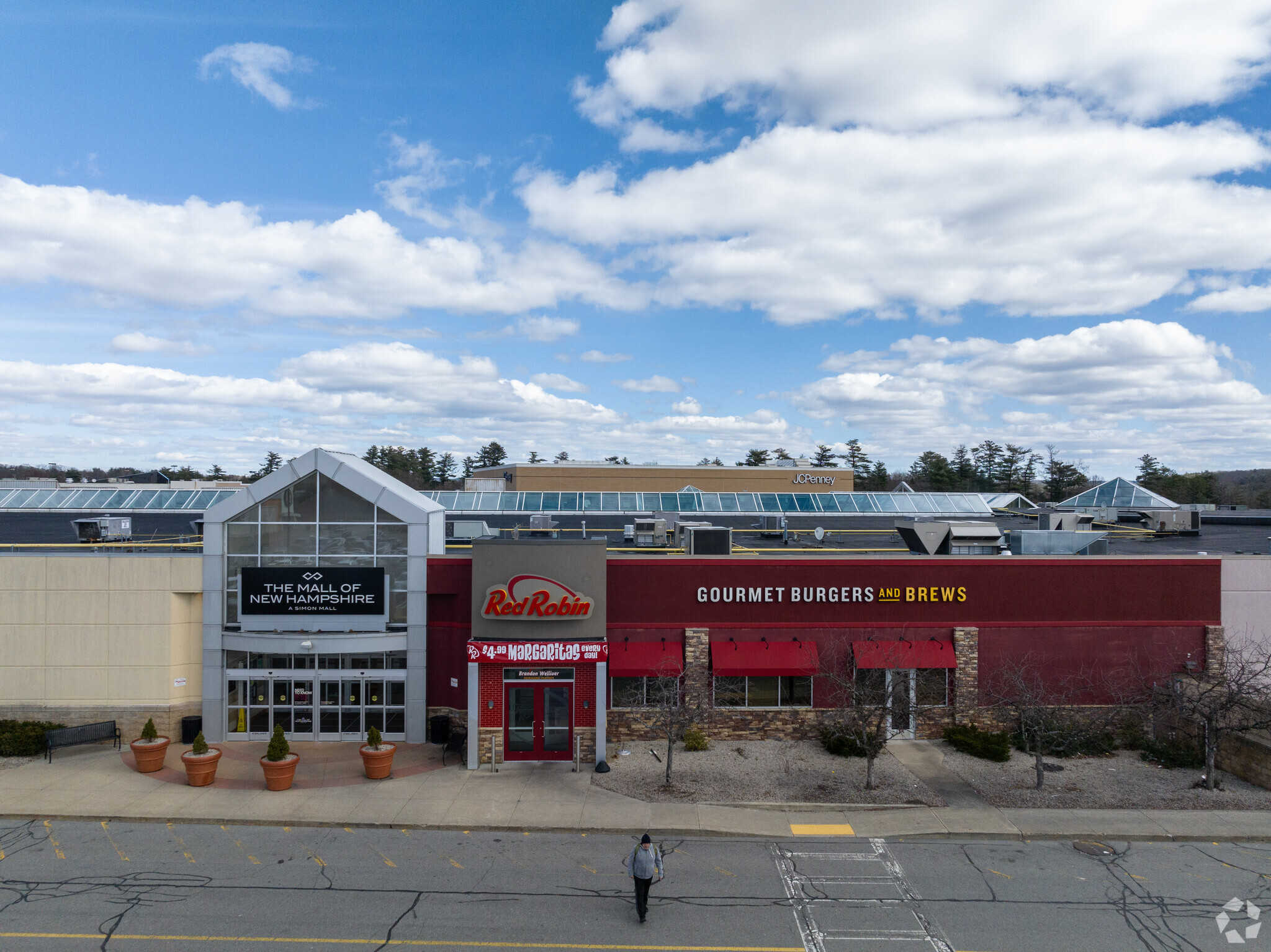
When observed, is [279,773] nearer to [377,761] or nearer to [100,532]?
[377,761]

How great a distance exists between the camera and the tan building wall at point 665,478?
261 feet

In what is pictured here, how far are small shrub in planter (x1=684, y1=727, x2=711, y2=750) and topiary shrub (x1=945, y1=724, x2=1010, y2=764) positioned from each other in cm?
741

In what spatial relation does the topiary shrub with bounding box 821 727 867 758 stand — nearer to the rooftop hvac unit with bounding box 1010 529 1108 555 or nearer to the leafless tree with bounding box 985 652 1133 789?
the leafless tree with bounding box 985 652 1133 789

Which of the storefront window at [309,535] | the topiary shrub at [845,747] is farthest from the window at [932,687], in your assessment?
the storefront window at [309,535]

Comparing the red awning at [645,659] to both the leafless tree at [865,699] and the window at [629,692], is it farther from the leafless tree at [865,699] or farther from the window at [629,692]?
the leafless tree at [865,699]

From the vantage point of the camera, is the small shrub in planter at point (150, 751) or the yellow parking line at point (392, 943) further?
the small shrub in planter at point (150, 751)

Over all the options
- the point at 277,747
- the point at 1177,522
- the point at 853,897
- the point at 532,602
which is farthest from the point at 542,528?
the point at 1177,522

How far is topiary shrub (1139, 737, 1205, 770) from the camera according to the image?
20109mm

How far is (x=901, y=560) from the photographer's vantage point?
22.4 m

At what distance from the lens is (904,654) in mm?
22047

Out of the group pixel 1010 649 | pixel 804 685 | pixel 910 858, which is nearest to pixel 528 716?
pixel 804 685

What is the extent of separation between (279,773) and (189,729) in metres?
6.05

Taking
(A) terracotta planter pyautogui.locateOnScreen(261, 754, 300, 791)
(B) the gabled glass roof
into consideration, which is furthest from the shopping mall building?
(B) the gabled glass roof

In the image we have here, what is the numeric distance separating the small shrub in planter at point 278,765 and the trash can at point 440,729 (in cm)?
427
